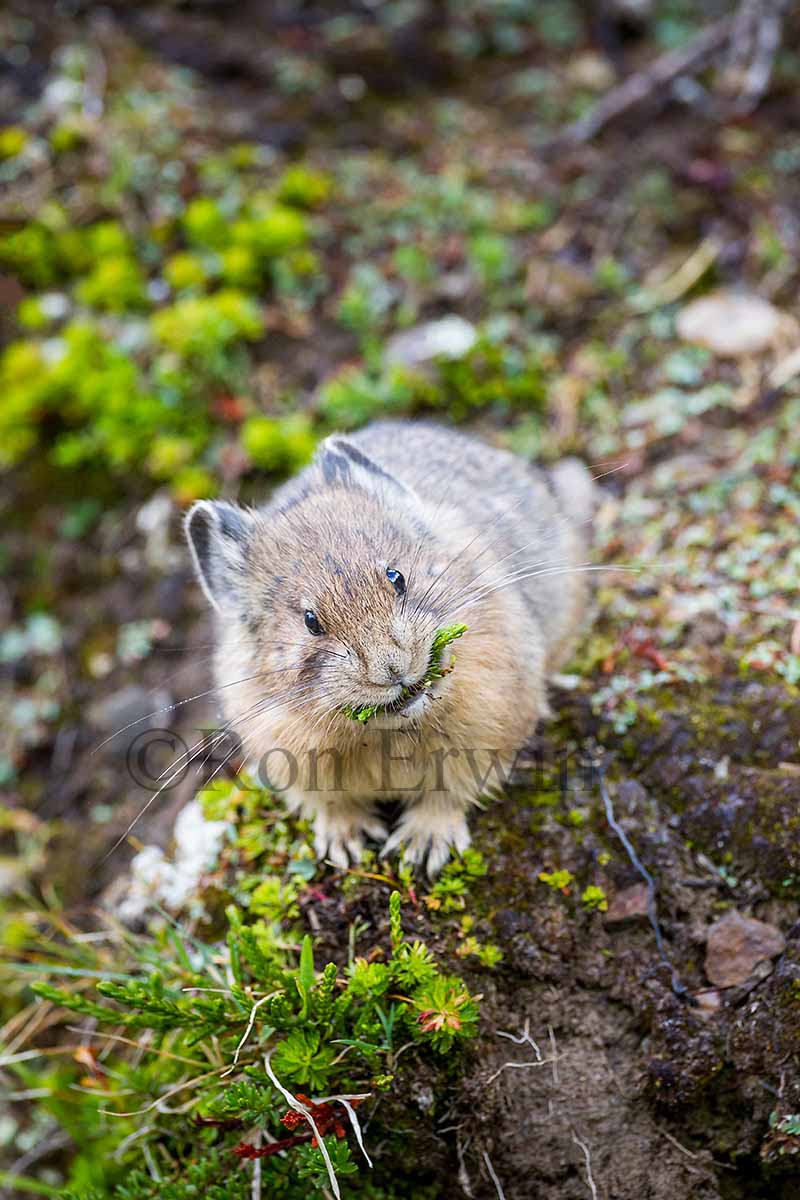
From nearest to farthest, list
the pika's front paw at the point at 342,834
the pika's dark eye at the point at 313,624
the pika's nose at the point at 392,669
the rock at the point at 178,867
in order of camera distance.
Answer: the pika's nose at the point at 392,669, the pika's dark eye at the point at 313,624, the pika's front paw at the point at 342,834, the rock at the point at 178,867

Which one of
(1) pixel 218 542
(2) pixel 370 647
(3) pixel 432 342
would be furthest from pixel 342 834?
(3) pixel 432 342

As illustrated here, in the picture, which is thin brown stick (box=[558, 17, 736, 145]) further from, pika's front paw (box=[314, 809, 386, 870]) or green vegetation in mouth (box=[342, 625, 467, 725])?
pika's front paw (box=[314, 809, 386, 870])

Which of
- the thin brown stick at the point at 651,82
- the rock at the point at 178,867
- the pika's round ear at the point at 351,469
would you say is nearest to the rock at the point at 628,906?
the rock at the point at 178,867

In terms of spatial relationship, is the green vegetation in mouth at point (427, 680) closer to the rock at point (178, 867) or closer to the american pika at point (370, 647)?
the american pika at point (370, 647)

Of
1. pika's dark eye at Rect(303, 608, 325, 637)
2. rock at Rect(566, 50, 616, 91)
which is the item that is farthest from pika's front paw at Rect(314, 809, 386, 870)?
rock at Rect(566, 50, 616, 91)

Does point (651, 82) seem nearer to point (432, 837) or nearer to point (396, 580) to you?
point (396, 580)

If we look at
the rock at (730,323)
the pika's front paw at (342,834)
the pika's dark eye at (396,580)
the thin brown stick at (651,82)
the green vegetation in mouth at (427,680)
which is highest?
the thin brown stick at (651,82)
